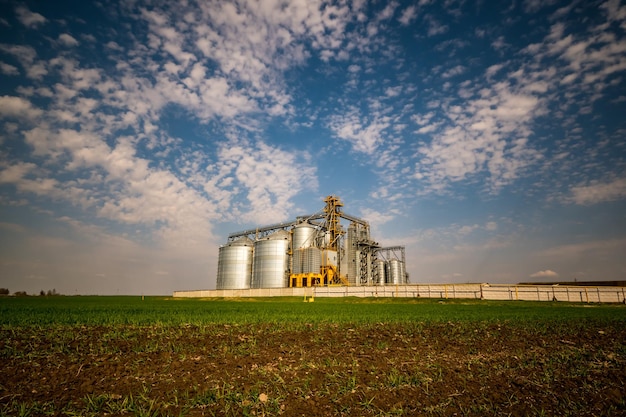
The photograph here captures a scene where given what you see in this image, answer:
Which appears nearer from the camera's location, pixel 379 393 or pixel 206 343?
pixel 379 393

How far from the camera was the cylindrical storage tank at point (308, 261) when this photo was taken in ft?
213

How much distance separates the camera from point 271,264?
69000 mm

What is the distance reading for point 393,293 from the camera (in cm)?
5116

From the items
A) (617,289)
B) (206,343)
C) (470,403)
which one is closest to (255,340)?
(206,343)

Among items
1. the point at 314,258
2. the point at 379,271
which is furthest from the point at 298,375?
the point at 379,271

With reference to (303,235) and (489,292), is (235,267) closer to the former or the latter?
(303,235)

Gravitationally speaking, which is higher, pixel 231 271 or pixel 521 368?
pixel 231 271

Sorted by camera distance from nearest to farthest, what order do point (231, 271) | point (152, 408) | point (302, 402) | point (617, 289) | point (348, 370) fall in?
point (152, 408) < point (302, 402) < point (348, 370) < point (617, 289) < point (231, 271)

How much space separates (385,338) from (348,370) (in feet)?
14.5

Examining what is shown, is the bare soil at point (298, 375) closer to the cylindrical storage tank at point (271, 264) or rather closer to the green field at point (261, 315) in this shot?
the green field at point (261, 315)

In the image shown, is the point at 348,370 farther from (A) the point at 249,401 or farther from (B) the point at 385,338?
(B) the point at 385,338

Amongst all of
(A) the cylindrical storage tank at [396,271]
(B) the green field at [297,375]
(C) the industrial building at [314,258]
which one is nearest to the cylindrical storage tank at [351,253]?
(C) the industrial building at [314,258]

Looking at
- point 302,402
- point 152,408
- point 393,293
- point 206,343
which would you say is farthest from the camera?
point 393,293

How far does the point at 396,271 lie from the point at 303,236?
2684cm
